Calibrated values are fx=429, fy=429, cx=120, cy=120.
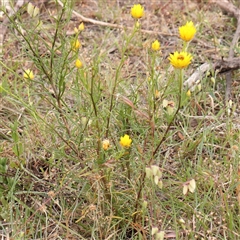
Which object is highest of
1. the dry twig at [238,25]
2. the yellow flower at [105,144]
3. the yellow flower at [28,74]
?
the yellow flower at [28,74]

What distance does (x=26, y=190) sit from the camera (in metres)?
1.56

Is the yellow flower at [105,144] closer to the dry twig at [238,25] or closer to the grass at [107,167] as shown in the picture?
the grass at [107,167]

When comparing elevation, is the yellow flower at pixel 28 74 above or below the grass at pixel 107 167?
above

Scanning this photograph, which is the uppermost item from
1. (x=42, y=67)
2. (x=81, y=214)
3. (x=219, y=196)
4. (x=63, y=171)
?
(x=42, y=67)

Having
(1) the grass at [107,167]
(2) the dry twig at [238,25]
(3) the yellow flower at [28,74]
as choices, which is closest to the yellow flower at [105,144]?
(1) the grass at [107,167]

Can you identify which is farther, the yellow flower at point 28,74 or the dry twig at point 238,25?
the dry twig at point 238,25

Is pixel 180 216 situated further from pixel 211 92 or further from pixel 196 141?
pixel 211 92

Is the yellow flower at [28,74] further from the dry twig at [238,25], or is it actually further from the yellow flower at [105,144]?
the dry twig at [238,25]

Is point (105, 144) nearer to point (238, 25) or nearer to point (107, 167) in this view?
point (107, 167)

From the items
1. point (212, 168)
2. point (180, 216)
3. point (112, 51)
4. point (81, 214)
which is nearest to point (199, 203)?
point (180, 216)

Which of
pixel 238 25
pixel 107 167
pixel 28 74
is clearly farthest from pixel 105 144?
pixel 238 25

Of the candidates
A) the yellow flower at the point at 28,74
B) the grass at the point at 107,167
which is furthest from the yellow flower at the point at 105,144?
the yellow flower at the point at 28,74

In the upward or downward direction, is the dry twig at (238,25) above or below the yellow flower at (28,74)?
below

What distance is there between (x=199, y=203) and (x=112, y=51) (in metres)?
1.20
